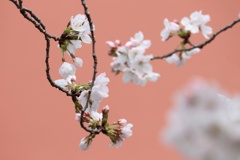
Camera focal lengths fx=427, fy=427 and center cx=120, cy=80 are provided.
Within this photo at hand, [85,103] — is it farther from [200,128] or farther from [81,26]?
[200,128]

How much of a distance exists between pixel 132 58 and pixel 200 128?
A: 0.34 m

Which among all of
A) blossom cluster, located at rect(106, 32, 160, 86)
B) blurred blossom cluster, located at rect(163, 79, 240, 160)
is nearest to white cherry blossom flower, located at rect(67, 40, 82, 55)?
blossom cluster, located at rect(106, 32, 160, 86)

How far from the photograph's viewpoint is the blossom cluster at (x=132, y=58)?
1.86 ft

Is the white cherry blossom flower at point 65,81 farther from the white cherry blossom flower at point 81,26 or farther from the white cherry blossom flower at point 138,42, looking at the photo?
the white cherry blossom flower at point 138,42

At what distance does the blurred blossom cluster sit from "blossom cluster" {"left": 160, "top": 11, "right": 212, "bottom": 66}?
1.32 feet

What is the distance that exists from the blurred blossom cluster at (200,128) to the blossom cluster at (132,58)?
0.33 m

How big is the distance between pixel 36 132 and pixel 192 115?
1596mm

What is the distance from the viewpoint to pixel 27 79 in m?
1.80

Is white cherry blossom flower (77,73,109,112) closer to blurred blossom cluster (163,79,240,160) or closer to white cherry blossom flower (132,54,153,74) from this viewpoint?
white cherry blossom flower (132,54,153,74)

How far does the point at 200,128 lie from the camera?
0.75 feet

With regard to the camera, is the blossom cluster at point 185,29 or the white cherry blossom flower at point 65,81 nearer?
the blossom cluster at point 185,29

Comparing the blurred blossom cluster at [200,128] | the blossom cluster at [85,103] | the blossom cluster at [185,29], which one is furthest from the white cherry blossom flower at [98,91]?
the blurred blossom cluster at [200,128]

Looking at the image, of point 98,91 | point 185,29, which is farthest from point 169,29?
point 98,91

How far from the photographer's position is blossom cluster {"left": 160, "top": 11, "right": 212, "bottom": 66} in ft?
2.06
